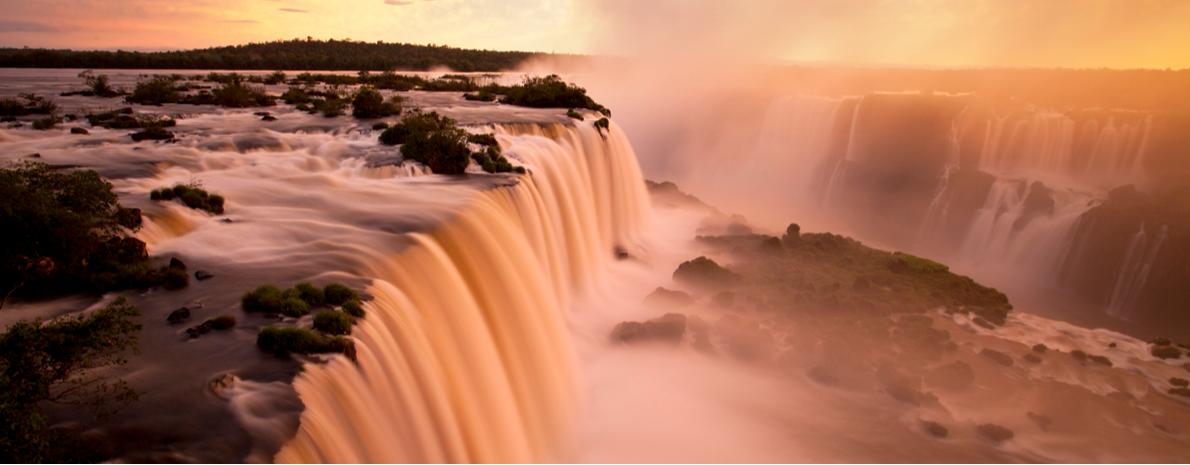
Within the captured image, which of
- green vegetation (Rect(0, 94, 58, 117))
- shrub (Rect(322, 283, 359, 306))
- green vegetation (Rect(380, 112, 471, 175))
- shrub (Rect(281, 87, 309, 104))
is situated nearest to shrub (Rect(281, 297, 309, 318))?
shrub (Rect(322, 283, 359, 306))

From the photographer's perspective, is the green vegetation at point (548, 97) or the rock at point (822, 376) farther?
the green vegetation at point (548, 97)

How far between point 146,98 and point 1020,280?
4604 centimetres

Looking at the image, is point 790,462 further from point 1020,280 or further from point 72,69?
point 72,69

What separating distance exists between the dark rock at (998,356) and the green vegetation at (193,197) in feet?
68.3

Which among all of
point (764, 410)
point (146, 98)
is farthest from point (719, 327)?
point (146, 98)

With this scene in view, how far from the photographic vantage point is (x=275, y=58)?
71.3 metres

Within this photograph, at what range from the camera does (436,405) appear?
7.93 meters

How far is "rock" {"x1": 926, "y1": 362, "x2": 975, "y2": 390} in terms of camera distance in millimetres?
14375

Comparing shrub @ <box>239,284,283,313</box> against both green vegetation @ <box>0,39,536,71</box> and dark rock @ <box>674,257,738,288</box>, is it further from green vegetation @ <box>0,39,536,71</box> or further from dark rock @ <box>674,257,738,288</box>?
green vegetation @ <box>0,39,536,71</box>

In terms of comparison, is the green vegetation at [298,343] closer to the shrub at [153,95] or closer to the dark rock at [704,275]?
the dark rock at [704,275]

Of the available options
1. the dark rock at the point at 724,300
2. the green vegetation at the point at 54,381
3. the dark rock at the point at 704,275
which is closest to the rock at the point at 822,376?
the dark rock at the point at 724,300

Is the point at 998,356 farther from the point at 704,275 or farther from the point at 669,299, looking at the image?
the point at 669,299

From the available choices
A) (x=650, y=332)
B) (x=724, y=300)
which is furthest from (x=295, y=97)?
(x=724, y=300)

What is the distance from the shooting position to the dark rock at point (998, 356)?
15570mm
